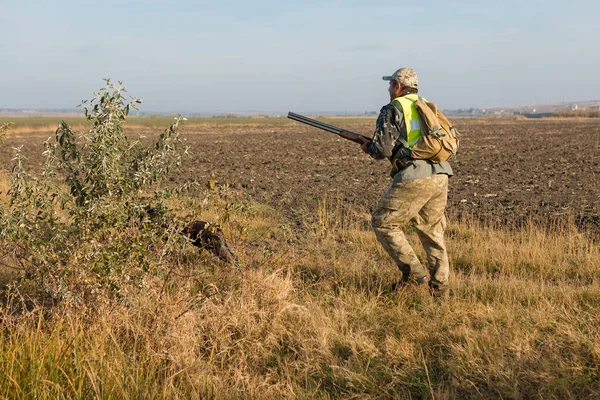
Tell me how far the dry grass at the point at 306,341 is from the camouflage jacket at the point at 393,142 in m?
1.19

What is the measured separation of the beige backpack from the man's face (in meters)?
0.23

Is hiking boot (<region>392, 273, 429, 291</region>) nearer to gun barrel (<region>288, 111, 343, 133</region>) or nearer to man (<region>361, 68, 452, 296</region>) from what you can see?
man (<region>361, 68, 452, 296</region>)

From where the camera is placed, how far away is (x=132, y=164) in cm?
541

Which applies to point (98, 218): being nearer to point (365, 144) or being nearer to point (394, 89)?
point (365, 144)

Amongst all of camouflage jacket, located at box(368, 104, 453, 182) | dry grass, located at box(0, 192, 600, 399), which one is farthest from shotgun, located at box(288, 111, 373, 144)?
dry grass, located at box(0, 192, 600, 399)

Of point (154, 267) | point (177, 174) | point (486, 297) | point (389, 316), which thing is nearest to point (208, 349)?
point (154, 267)

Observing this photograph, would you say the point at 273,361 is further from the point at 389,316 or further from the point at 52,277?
the point at 52,277

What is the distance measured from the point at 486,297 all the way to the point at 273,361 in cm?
246

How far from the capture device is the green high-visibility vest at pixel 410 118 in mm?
5395

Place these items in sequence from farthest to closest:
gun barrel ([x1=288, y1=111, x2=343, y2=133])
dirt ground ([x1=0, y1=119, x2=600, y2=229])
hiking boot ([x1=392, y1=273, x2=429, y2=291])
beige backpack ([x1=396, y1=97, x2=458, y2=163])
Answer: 1. dirt ground ([x1=0, y1=119, x2=600, y2=229])
2. gun barrel ([x1=288, y1=111, x2=343, y2=133])
3. hiking boot ([x1=392, y1=273, x2=429, y2=291])
4. beige backpack ([x1=396, y1=97, x2=458, y2=163])

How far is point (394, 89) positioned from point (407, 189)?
3.38 feet

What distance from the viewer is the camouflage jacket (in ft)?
17.8

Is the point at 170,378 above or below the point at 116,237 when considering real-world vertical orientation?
below

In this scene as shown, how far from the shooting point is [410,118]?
5.43 meters
